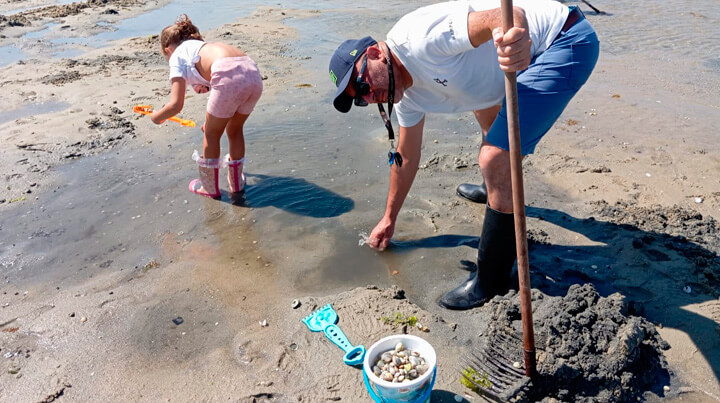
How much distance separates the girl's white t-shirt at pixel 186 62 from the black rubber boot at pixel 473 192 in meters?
2.26

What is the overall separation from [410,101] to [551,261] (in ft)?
4.53

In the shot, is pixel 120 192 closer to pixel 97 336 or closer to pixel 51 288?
pixel 51 288

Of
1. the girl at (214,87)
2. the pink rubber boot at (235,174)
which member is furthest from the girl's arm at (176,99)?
the pink rubber boot at (235,174)

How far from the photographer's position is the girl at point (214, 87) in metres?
4.08

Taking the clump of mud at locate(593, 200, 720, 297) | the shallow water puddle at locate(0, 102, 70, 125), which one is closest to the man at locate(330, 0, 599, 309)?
the clump of mud at locate(593, 200, 720, 297)

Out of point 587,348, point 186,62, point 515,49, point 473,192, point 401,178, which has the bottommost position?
point 473,192

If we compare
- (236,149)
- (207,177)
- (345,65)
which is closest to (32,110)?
(207,177)

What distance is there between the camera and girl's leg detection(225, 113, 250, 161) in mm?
4387

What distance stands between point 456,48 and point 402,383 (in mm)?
1510

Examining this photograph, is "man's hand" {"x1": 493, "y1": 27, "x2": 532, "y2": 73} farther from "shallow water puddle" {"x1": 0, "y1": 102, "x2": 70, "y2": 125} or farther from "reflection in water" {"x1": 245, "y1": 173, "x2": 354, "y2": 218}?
"shallow water puddle" {"x1": 0, "y1": 102, "x2": 70, "y2": 125}

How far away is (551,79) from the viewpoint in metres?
2.58

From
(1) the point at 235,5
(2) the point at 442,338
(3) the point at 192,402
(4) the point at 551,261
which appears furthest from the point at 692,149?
(1) the point at 235,5

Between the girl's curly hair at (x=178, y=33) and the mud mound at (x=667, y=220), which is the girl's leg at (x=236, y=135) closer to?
the girl's curly hair at (x=178, y=33)

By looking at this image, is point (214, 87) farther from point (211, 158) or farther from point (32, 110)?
point (32, 110)
